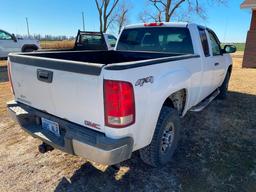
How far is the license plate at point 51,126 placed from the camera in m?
2.48

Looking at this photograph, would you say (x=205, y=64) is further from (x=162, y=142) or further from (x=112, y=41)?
(x=112, y=41)

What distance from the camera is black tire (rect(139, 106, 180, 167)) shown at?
269 centimetres

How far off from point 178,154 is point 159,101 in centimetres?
132

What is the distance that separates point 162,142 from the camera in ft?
9.70

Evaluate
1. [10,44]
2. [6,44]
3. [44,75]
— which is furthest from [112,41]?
[44,75]

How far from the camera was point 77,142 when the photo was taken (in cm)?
214

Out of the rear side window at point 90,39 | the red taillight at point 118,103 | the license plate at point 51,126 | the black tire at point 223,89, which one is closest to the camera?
the red taillight at point 118,103

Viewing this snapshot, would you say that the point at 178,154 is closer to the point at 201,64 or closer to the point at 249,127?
the point at 201,64

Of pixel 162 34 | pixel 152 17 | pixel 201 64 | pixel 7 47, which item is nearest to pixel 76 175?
pixel 201 64

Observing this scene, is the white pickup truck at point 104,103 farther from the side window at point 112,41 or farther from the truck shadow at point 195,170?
the side window at point 112,41

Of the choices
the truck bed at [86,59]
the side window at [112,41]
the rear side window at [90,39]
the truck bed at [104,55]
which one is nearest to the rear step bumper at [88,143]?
the truck bed at [86,59]

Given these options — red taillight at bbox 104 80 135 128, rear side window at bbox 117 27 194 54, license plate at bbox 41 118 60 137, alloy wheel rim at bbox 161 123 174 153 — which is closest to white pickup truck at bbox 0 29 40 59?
rear side window at bbox 117 27 194 54

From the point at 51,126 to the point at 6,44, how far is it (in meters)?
12.3

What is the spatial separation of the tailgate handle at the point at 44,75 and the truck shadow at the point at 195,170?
1221mm
